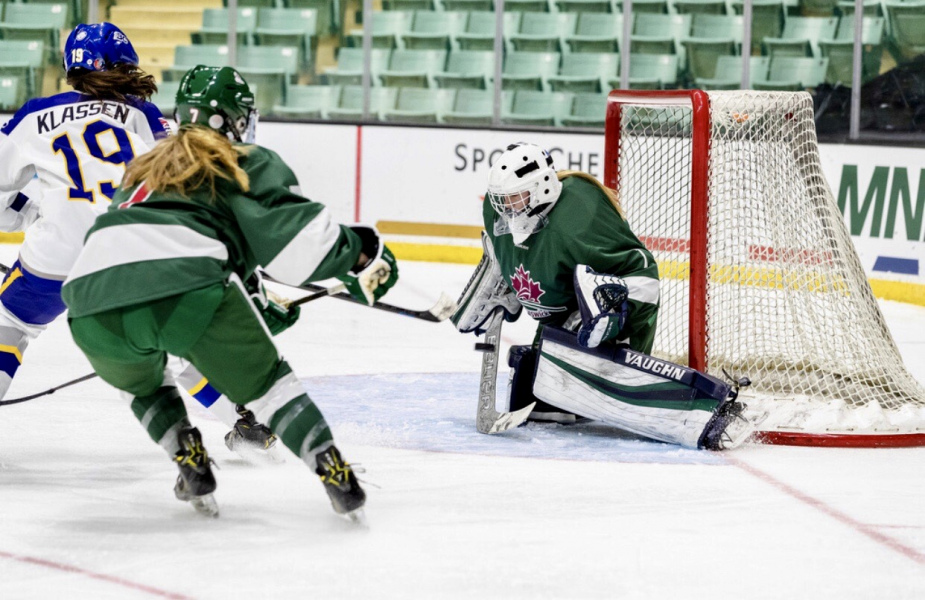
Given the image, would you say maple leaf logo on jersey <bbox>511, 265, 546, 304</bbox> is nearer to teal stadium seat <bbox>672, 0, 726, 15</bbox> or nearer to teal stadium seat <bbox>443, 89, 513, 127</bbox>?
teal stadium seat <bbox>443, 89, 513, 127</bbox>

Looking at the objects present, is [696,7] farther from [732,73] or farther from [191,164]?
[191,164]

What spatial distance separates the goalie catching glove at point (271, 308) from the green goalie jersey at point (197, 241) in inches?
13.1

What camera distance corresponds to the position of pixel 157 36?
8.88 m

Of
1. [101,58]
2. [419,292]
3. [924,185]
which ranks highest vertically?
[101,58]

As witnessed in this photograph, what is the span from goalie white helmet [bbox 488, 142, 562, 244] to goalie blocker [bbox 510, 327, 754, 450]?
31 centimetres

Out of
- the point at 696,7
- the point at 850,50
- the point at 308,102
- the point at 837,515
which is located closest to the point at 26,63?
the point at 308,102

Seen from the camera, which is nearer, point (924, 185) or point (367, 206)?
point (924, 185)

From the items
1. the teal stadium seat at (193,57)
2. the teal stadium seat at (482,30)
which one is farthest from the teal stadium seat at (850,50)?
the teal stadium seat at (193,57)

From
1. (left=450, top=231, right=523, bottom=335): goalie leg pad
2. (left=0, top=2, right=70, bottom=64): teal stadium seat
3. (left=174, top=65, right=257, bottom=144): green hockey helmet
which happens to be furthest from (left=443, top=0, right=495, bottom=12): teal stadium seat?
(left=174, top=65, right=257, bottom=144): green hockey helmet

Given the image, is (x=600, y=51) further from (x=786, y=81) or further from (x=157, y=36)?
(x=157, y=36)

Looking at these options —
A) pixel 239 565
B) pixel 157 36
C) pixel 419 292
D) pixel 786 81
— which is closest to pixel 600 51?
pixel 786 81

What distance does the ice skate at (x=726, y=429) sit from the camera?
317 centimetres

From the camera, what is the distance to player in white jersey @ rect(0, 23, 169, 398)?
2939mm

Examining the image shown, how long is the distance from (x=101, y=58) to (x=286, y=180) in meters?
0.89
